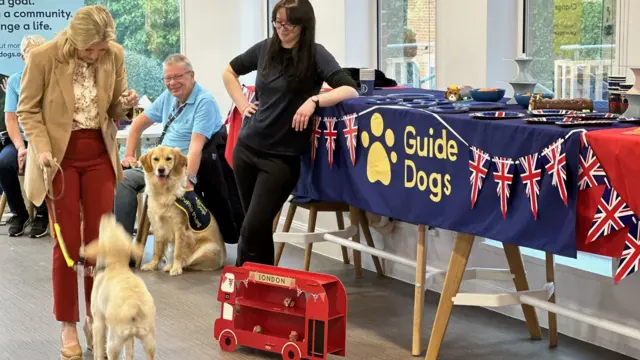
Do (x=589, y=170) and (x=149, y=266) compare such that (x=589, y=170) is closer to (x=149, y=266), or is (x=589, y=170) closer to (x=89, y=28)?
(x=89, y=28)

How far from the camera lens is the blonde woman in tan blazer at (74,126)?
335cm

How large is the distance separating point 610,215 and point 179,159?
2800 millimetres

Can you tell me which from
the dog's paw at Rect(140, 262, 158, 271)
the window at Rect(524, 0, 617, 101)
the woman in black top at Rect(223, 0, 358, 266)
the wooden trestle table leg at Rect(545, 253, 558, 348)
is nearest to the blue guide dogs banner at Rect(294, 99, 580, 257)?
the woman in black top at Rect(223, 0, 358, 266)

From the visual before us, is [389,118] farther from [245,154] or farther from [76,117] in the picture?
[76,117]

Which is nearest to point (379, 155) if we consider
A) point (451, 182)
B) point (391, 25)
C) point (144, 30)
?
point (451, 182)

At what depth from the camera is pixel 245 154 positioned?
3.79m

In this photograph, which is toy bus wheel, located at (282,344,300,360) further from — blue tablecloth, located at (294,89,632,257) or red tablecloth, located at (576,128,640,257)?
red tablecloth, located at (576,128,640,257)

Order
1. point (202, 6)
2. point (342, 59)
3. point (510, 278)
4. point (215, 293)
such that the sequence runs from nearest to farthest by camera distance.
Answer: point (510, 278) → point (215, 293) → point (342, 59) → point (202, 6)

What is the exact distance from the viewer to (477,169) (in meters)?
3.08

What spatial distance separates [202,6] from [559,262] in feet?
12.0

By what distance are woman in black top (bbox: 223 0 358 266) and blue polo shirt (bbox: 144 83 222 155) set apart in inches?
50.6

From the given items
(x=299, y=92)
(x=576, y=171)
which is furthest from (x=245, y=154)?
(x=576, y=171)

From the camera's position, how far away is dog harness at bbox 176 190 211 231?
5.12m

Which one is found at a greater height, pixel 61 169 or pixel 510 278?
pixel 61 169
